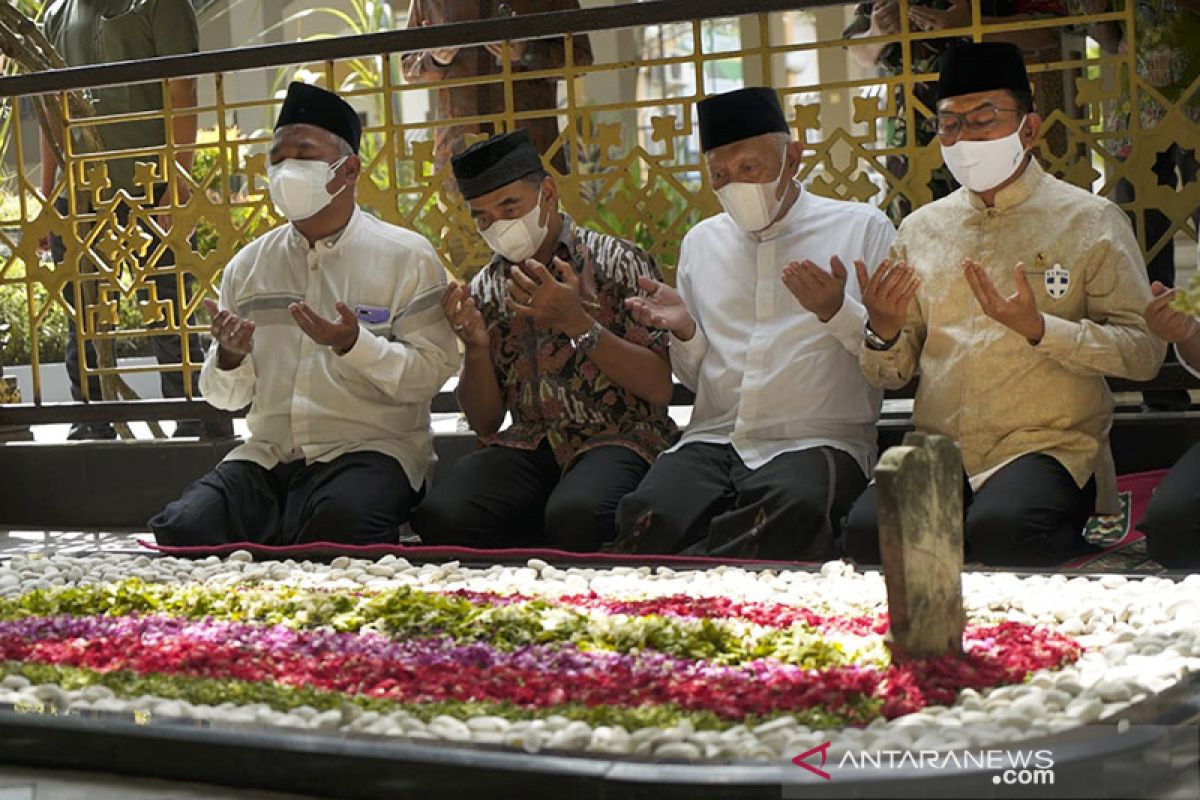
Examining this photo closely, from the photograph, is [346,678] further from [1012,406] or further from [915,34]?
[915,34]

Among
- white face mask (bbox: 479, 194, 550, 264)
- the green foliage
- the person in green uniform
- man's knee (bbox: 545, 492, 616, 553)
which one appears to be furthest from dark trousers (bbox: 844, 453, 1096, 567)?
the green foliage

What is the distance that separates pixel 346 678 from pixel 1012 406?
84.1 inches

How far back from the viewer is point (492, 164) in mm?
5062

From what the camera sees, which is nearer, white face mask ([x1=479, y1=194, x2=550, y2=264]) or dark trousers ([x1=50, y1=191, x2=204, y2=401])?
white face mask ([x1=479, y1=194, x2=550, y2=264])

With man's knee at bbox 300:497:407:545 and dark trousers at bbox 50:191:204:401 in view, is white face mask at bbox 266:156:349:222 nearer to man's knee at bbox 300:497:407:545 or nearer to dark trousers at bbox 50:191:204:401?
man's knee at bbox 300:497:407:545

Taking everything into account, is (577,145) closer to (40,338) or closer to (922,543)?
(922,543)

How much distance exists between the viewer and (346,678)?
132 inches

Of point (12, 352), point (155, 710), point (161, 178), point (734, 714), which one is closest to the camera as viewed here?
point (734, 714)

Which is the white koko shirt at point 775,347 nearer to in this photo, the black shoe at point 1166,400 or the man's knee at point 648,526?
the man's knee at point 648,526

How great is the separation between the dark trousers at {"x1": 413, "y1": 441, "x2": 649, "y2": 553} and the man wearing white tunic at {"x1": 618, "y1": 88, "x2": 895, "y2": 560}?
13 cm

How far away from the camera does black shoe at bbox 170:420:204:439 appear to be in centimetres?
678

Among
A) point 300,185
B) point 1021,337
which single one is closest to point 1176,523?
point 1021,337

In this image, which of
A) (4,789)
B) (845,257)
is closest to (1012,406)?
(845,257)

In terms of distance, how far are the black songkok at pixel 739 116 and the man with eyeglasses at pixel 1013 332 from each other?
0.53 metres
